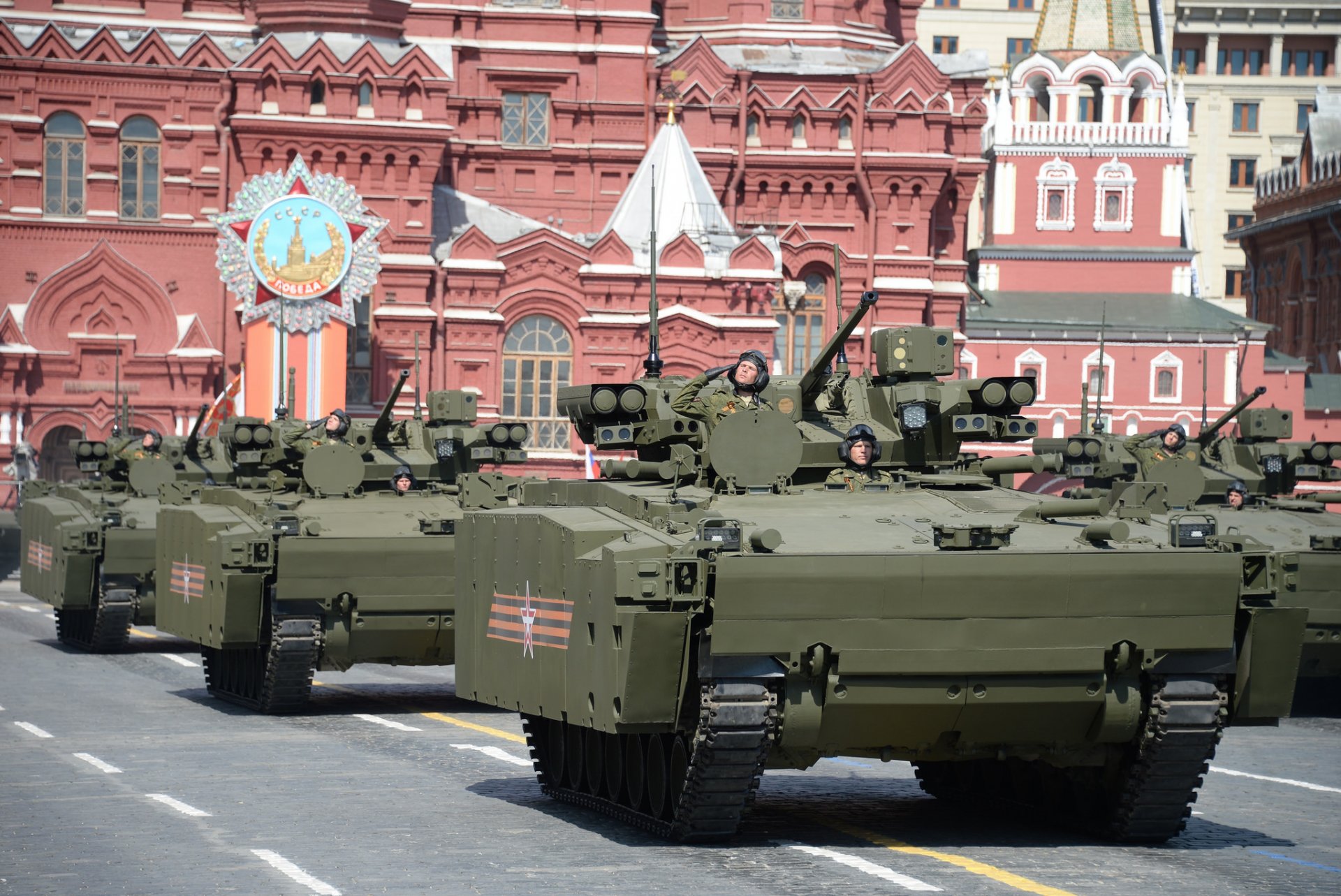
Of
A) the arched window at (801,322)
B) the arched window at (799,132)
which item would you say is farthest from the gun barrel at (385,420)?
the arched window at (799,132)

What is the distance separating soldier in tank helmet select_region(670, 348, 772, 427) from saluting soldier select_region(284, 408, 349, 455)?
33.9 feet

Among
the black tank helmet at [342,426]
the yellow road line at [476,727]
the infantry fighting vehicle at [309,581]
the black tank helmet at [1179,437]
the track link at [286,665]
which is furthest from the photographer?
the black tank helmet at [1179,437]

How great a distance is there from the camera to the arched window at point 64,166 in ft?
183

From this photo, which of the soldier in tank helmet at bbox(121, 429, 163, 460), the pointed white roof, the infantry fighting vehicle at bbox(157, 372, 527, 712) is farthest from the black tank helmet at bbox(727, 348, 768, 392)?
the pointed white roof

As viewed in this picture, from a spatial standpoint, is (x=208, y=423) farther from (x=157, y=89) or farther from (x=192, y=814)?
(x=192, y=814)

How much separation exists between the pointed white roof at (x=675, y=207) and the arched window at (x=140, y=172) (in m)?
10.1

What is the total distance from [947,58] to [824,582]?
52251 mm

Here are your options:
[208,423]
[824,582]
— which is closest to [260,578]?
[824,582]

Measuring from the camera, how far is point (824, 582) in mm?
12789

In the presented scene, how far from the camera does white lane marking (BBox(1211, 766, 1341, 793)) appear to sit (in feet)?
56.0

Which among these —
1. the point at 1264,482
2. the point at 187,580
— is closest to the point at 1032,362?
the point at 1264,482

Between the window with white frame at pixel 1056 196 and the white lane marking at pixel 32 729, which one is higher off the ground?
the window with white frame at pixel 1056 196

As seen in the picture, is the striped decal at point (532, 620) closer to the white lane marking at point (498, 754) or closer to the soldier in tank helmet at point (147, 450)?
the white lane marking at point (498, 754)

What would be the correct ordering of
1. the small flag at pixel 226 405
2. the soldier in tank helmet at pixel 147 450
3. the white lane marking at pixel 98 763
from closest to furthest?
the white lane marking at pixel 98 763, the soldier in tank helmet at pixel 147 450, the small flag at pixel 226 405
